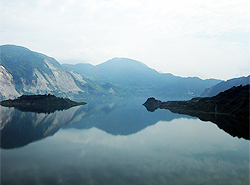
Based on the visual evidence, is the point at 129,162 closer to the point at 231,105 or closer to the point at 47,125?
the point at 47,125

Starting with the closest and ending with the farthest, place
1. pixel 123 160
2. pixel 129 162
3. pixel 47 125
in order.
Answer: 1. pixel 129 162
2. pixel 123 160
3. pixel 47 125

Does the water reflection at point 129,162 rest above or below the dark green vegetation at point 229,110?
below

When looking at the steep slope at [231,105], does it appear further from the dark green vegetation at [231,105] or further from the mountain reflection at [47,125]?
the mountain reflection at [47,125]

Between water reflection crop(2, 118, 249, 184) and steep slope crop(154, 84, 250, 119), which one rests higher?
steep slope crop(154, 84, 250, 119)

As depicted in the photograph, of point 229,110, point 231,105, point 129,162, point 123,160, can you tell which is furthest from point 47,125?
point 231,105

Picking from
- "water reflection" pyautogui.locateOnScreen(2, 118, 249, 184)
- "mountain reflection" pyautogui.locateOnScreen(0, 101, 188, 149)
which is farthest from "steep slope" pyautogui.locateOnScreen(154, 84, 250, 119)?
"water reflection" pyautogui.locateOnScreen(2, 118, 249, 184)

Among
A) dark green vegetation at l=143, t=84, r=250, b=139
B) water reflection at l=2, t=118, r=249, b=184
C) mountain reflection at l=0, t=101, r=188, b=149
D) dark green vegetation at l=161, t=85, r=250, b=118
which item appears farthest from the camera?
dark green vegetation at l=161, t=85, r=250, b=118

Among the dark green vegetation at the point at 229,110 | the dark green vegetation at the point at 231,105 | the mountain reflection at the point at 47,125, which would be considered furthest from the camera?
the dark green vegetation at the point at 231,105

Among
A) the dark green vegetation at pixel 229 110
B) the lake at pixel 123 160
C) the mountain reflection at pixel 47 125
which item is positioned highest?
the dark green vegetation at pixel 229 110

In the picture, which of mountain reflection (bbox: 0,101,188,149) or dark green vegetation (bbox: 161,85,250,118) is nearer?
mountain reflection (bbox: 0,101,188,149)

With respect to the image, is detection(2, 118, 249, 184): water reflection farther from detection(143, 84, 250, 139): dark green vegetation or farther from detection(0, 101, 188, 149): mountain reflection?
detection(143, 84, 250, 139): dark green vegetation

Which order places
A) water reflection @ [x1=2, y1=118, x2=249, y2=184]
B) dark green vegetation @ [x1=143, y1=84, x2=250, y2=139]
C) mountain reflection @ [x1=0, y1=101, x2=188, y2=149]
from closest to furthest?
water reflection @ [x1=2, y1=118, x2=249, y2=184] → mountain reflection @ [x1=0, y1=101, x2=188, y2=149] → dark green vegetation @ [x1=143, y1=84, x2=250, y2=139]

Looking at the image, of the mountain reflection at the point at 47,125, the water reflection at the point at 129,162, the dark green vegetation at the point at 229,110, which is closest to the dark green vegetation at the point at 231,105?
the dark green vegetation at the point at 229,110

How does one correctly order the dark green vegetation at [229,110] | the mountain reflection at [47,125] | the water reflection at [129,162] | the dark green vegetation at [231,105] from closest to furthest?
1. the water reflection at [129,162]
2. the mountain reflection at [47,125]
3. the dark green vegetation at [229,110]
4. the dark green vegetation at [231,105]
